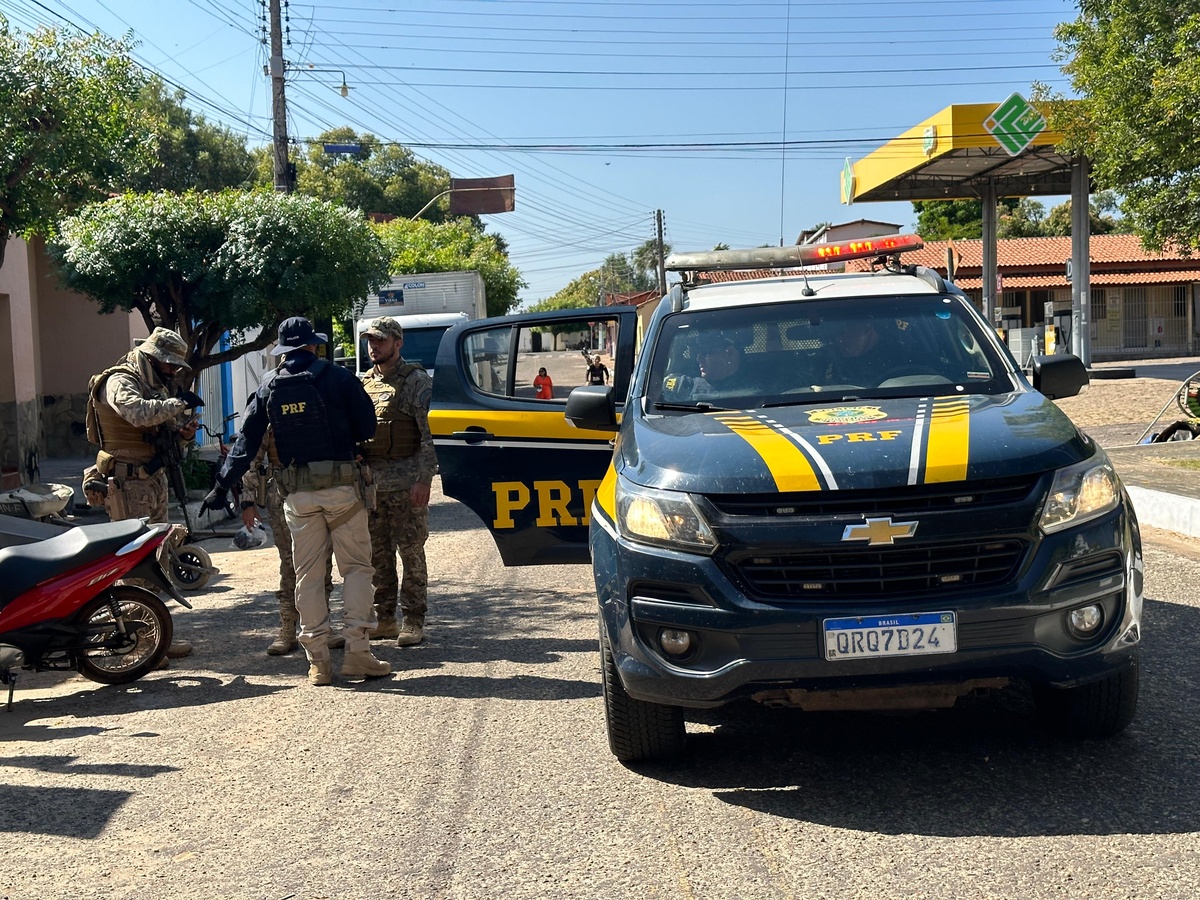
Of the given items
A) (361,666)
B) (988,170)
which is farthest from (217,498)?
(988,170)

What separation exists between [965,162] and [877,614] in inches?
1270

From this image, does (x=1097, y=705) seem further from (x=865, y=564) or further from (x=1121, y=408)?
(x=1121, y=408)

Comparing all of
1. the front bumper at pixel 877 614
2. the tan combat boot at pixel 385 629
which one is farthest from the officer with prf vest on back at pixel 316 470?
the front bumper at pixel 877 614

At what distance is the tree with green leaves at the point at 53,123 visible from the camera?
8.61 metres

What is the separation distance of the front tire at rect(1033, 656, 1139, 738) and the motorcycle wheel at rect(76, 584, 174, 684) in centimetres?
460

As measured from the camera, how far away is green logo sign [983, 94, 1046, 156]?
29438 mm

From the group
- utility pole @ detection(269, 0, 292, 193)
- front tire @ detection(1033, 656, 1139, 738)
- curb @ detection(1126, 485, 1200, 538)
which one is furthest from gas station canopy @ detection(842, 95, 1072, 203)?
front tire @ detection(1033, 656, 1139, 738)

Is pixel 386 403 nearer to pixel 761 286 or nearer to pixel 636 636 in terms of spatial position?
pixel 761 286

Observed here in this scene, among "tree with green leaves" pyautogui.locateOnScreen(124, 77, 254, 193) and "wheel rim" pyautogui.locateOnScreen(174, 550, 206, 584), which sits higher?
"tree with green leaves" pyautogui.locateOnScreen(124, 77, 254, 193)

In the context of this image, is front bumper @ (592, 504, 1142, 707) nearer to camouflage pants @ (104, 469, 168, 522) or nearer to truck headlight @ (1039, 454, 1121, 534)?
truck headlight @ (1039, 454, 1121, 534)

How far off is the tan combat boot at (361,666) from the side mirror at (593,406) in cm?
175

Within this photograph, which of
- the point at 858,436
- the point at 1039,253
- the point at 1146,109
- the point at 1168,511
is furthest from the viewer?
the point at 1039,253

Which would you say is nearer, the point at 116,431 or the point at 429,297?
the point at 116,431

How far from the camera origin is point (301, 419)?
6492 mm
